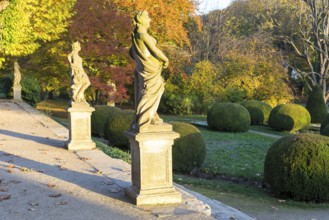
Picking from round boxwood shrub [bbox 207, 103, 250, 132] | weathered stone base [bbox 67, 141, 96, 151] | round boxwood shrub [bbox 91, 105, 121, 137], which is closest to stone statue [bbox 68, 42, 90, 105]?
weathered stone base [bbox 67, 141, 96, 151]

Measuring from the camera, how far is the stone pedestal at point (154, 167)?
552 centimetres

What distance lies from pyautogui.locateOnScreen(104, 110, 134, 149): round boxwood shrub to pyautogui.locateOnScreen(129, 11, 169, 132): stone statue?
777 cm

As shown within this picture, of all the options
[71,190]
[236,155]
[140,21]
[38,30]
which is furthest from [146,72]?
[38,30]

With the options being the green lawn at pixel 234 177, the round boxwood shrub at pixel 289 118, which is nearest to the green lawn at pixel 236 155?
the green lawn at pixel 234 177

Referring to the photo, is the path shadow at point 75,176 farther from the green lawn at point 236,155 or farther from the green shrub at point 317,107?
the green shrub at point 317,107

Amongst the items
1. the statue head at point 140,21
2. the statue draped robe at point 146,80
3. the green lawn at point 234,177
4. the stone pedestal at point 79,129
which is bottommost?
the green lawn at point 234,177

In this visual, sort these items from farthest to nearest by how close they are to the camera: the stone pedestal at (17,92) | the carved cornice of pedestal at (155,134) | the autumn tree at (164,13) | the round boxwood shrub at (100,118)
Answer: the stone pedestal at (17,92) < the autumn tree at (164,13) < the round boxwood shrub at (100,118) < the carved cornice of pedestal at (155,134)

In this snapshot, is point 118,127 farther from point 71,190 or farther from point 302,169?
point 71,190

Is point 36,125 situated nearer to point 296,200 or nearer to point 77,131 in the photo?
point 77,131

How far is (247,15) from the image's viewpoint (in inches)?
1693

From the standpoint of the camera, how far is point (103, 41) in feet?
66.0

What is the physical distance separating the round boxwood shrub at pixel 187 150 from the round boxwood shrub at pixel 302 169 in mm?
2638

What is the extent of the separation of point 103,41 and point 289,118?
10371 millimetres

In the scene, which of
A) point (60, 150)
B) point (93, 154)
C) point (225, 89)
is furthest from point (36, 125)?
point (225, 89)
